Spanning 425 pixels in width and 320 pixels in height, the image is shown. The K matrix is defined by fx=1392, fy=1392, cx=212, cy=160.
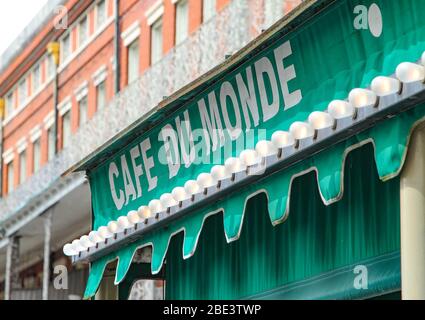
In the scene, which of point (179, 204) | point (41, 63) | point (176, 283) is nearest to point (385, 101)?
point (179, 204)

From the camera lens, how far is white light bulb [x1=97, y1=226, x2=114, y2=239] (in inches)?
704

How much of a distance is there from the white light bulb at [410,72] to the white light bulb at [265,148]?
2431 mm

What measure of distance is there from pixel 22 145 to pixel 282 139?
39281 millimetres

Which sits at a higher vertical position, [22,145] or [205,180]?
[22,145]

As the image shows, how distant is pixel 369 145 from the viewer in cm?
1342

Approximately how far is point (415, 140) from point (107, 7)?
31.3 metres

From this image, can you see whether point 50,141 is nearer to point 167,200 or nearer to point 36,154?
point 36,154

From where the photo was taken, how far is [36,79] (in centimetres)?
5072

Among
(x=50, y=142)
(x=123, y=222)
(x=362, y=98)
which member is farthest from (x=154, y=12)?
(x=362, y=98)

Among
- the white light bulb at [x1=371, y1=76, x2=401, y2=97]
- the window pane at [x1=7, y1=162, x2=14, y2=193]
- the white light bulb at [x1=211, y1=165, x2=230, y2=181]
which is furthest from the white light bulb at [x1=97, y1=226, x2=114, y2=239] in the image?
the window pane at [x1=7, y1=162, x2=14, y2=193]

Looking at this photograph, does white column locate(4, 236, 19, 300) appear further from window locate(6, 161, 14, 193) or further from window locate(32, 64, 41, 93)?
window locate(6, 161, 14, 193)

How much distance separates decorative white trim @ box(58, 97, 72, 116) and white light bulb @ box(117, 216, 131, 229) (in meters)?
28.0

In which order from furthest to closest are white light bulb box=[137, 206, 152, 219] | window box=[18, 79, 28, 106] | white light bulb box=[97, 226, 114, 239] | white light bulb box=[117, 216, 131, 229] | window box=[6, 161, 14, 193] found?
window box=[6, 161, 14, 193] → window box=[18, 79, 28, 106] → white light bulb box=[97, 226, 114, 239] → white light bulb box=[117, 216, 131, 229] → white light bulb box=[137, 206, 152, 219]
